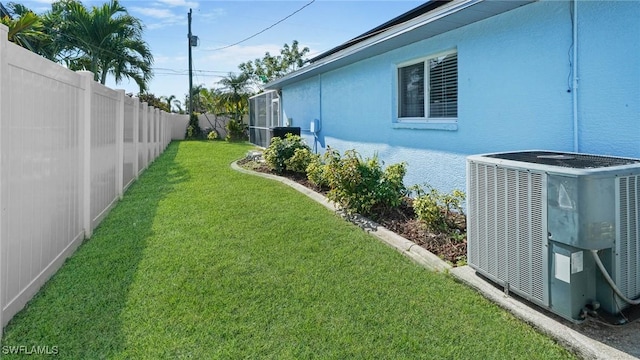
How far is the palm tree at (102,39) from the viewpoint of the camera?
18.6m

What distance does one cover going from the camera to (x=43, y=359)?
2455mm

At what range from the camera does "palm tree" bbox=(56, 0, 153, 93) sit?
61.0ft

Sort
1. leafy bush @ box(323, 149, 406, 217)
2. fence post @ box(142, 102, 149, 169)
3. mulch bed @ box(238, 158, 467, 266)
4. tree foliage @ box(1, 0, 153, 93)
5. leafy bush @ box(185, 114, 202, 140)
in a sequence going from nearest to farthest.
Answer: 1. mulch bed @ box(238, 158, 467, 266)
2. leafy bush @ box(323, 149, 406, 217)
3. fence post @ box(142, 102, 149, 169)
4. tree foliage @ box(1, 0, 153, 93)
5. leafy bush @ box(185, 114, 202, 140)

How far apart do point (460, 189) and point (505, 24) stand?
82.1 inches

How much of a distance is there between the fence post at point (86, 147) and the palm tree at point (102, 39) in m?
17.0

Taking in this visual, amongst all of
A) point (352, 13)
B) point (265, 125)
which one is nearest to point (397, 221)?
point (352, 13)

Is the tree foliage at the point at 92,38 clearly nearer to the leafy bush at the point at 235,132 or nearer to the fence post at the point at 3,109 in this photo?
the leafy bush at the point at 235,132

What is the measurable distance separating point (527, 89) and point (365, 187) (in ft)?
8.00

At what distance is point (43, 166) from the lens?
349cm

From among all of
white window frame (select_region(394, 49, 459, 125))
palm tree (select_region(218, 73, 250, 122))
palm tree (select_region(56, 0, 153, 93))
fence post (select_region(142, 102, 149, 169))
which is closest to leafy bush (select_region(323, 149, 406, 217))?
white window frame (select_region(394, 49, 459, 125))

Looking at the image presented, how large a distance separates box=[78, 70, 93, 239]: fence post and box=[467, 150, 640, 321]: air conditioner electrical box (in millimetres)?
4514

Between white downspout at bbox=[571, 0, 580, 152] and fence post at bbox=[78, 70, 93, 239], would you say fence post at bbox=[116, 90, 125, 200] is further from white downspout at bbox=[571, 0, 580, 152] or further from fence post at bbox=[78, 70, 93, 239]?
white downspout at bbox=[571, 0, 580, 152]

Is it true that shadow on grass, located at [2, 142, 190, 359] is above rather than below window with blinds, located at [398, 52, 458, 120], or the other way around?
below

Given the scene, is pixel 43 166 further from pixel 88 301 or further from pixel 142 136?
pixel 142 136
